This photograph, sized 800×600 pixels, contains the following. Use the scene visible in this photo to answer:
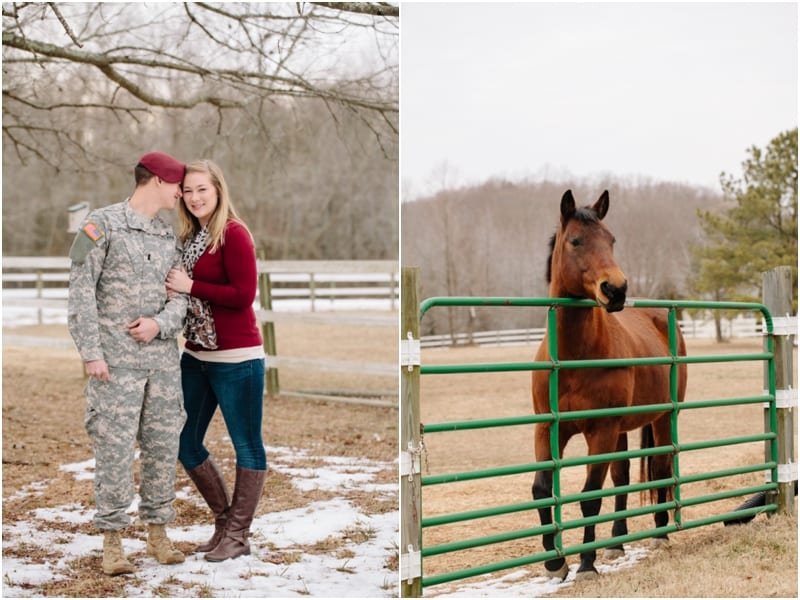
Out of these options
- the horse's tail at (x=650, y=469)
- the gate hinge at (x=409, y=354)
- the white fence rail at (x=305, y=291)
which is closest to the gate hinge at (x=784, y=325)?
the horse's tail at (x=650, y=469)

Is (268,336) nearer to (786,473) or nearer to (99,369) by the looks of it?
(786,473)

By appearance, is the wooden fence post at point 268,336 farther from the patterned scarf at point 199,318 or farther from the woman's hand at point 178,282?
the woman's hand at point 178,282

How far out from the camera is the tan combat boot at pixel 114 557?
3279 millimetres

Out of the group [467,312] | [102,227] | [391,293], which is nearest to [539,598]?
[102,227]

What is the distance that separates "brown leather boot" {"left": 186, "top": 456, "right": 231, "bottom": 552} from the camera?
367cm

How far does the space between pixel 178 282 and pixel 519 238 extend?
1913cm

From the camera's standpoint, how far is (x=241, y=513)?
3590 millimetres

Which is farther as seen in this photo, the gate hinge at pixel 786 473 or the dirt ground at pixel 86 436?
the gate hinge at pixel 786 473

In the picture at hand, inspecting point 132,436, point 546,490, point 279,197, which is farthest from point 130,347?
point 279,197

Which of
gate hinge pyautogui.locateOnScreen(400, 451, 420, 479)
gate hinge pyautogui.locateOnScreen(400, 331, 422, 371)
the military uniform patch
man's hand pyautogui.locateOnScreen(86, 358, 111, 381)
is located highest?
the military uniform patch

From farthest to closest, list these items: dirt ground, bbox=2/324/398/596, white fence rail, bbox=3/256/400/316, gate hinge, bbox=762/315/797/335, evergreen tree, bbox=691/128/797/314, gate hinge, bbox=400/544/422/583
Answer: evergreen tree, bbox=691/128/797/314, white fence rail, bbox=3/256/400/316, gate hinge, bbox=762/315/797/335, dirt ground, bbox=2/324/398/596, gate hinge, bbox=400/544/422/583

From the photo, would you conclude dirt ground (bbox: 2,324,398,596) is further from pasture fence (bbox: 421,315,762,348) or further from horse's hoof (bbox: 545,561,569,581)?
pasture fence (bbox: 421,315,762,348)

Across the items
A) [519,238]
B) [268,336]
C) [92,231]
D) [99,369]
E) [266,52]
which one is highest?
[266,52]

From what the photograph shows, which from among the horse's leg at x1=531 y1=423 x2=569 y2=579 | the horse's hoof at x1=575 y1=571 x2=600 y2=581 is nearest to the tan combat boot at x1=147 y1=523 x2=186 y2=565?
the horse's leg at x1=531 y1=423 x2=569 y2=579
